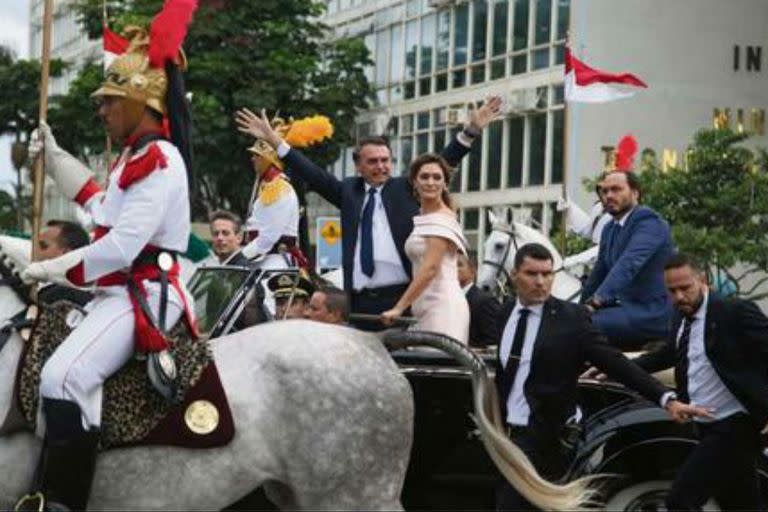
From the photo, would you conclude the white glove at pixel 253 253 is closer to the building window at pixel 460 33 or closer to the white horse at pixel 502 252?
the white horse at pixel 502 252

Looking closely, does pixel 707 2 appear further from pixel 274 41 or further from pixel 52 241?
pixel 52 241

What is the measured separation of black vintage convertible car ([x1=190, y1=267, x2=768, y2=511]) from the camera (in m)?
9.16

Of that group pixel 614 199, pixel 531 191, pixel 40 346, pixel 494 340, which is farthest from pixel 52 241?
pixel 531 191

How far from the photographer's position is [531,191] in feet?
147

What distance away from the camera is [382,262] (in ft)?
33.3

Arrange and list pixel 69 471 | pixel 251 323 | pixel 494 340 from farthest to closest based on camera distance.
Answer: pixel 251 323
pixel 494 340
pixel 69 471

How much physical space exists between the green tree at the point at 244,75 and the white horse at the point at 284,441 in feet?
115

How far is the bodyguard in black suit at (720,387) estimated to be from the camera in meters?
8.70

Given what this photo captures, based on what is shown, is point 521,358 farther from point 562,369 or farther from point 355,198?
point 355,198

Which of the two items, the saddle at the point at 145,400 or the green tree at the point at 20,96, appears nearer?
the saddle at the point at 145,400

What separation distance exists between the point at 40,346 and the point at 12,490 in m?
0.64

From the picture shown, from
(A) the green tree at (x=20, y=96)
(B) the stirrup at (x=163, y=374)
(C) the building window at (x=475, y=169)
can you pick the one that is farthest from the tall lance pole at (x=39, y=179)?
(A) the green tree at (x=20, y=96)

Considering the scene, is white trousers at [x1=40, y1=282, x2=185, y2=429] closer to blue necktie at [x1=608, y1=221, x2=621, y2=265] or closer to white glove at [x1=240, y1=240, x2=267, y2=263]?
blue necktie at [x1=608, y1=221, x2=621, y2=265]

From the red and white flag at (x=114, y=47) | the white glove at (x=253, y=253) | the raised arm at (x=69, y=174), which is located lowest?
the white glove at (x=253, y=253)
